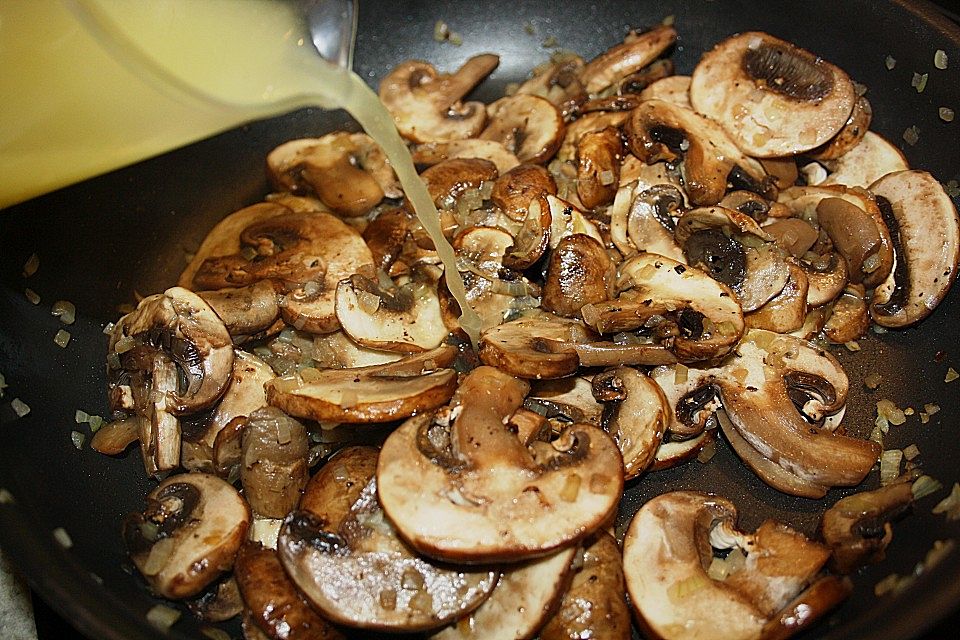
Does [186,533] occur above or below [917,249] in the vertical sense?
below

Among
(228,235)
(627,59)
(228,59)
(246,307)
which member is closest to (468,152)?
(627,59)

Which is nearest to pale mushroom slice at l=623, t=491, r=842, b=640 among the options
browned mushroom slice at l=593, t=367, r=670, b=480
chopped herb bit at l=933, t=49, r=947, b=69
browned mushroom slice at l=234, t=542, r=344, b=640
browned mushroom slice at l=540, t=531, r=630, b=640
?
browned mushroom slice at l=540, t=531, r=630, b=640

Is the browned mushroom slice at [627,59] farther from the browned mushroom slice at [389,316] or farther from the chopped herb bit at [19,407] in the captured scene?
the chopped herb bit at [19,407]

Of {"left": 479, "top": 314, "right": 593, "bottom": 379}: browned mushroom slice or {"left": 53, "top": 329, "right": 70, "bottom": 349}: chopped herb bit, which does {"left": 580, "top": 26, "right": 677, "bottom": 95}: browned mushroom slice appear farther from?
{"left": 53, "top": 329, "right": 70, "bottom": 349}: chopped herb bit

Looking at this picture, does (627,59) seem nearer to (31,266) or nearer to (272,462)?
(272,462)

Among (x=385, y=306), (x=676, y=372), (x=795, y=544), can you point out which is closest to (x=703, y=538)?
(x=795, y=544)

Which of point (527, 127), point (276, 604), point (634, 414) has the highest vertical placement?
point (527, 127)

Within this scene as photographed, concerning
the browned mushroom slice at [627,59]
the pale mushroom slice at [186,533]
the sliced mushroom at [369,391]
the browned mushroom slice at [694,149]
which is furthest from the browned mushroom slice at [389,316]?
the browned mushroom slice at [627,59]

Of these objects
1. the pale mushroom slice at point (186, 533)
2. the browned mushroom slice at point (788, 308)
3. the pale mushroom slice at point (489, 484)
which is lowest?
the pale mushroom slice at point (186, 533)
